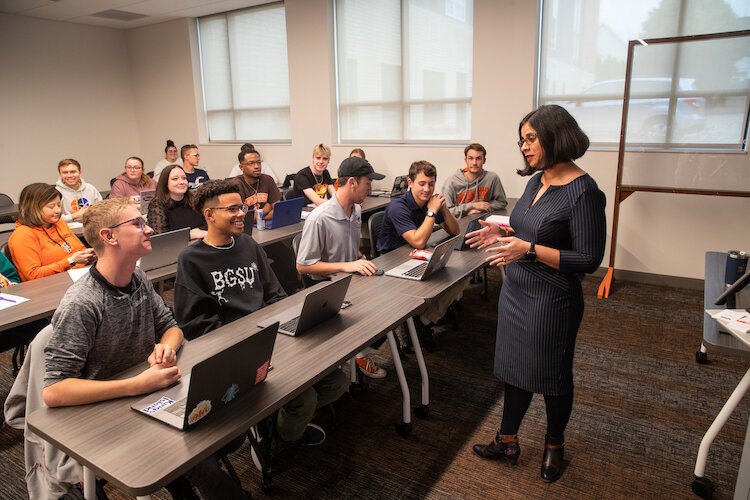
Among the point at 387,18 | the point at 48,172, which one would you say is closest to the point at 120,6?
the point at 48,172

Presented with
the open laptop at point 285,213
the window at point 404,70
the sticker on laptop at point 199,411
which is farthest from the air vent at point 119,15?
the sticker on laptop at point 199,411

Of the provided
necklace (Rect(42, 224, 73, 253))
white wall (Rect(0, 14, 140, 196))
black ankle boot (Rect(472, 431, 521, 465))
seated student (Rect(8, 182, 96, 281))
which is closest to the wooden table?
black ankle boot (Rect(472, 431, 521, 465))

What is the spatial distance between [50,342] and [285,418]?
0.95 metres

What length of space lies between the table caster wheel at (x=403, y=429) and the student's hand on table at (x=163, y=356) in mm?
1229

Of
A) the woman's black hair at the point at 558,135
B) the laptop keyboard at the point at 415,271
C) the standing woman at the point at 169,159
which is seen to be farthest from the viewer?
the standing woman at the point at 169,159

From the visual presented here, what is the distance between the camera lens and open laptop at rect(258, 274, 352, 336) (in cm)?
176

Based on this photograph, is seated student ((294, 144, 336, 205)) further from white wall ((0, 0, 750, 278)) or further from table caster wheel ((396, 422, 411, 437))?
table caster wheel ((396, 422, 411, 437))

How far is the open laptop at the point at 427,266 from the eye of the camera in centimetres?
236

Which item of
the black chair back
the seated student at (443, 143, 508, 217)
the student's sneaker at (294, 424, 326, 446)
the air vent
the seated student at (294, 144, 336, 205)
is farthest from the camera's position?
the air vent

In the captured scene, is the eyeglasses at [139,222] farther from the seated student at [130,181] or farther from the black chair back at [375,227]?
the seated student at [130,181]

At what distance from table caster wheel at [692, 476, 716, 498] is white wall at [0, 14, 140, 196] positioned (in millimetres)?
8214

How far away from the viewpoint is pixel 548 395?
1946 mm

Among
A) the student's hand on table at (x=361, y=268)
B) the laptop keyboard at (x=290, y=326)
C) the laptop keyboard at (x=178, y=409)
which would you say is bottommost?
the laptop keyboard at (x=178, y=409)

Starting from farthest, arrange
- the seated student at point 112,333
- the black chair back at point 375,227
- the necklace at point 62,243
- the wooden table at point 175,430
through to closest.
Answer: the black chair back at point 375,227, the necklace at point 62,243, the seated student at point 112,333, the wooden table at point 175,430
